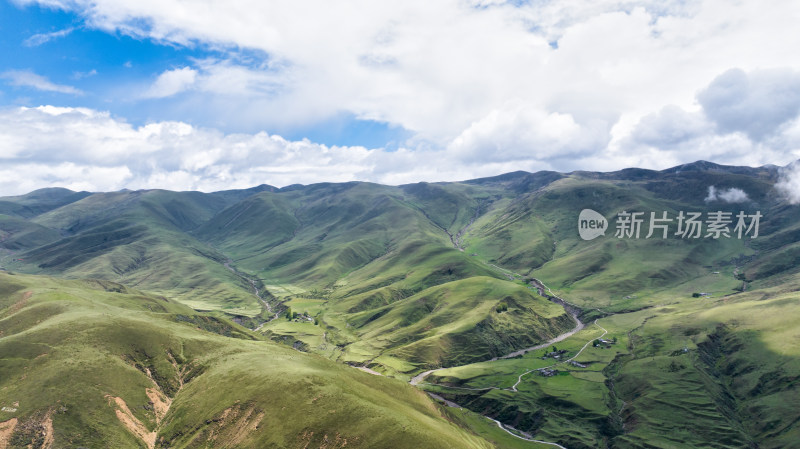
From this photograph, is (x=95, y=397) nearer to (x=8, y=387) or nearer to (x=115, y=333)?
(x=8, y=387)

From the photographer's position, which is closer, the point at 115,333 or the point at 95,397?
the point at 95,397

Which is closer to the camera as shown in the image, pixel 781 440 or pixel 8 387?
pixel 8 387

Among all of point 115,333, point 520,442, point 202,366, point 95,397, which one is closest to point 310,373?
point 202,366

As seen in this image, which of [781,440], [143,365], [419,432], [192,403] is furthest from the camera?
[781,440]

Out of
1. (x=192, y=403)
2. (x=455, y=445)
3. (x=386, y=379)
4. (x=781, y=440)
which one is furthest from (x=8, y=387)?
(x=781, y=440)

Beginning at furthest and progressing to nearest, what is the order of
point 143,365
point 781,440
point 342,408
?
1. point 781,440
2. point 143,365
3. point 342,408

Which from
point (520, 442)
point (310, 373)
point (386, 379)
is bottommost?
point (520, 442)

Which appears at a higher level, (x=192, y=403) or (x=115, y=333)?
(x=115, y=333)

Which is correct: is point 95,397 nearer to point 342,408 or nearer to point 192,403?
point 192,403

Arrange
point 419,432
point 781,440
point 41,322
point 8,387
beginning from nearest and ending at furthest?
point 419,432, point 8,387, point 781,440, point 41,322
